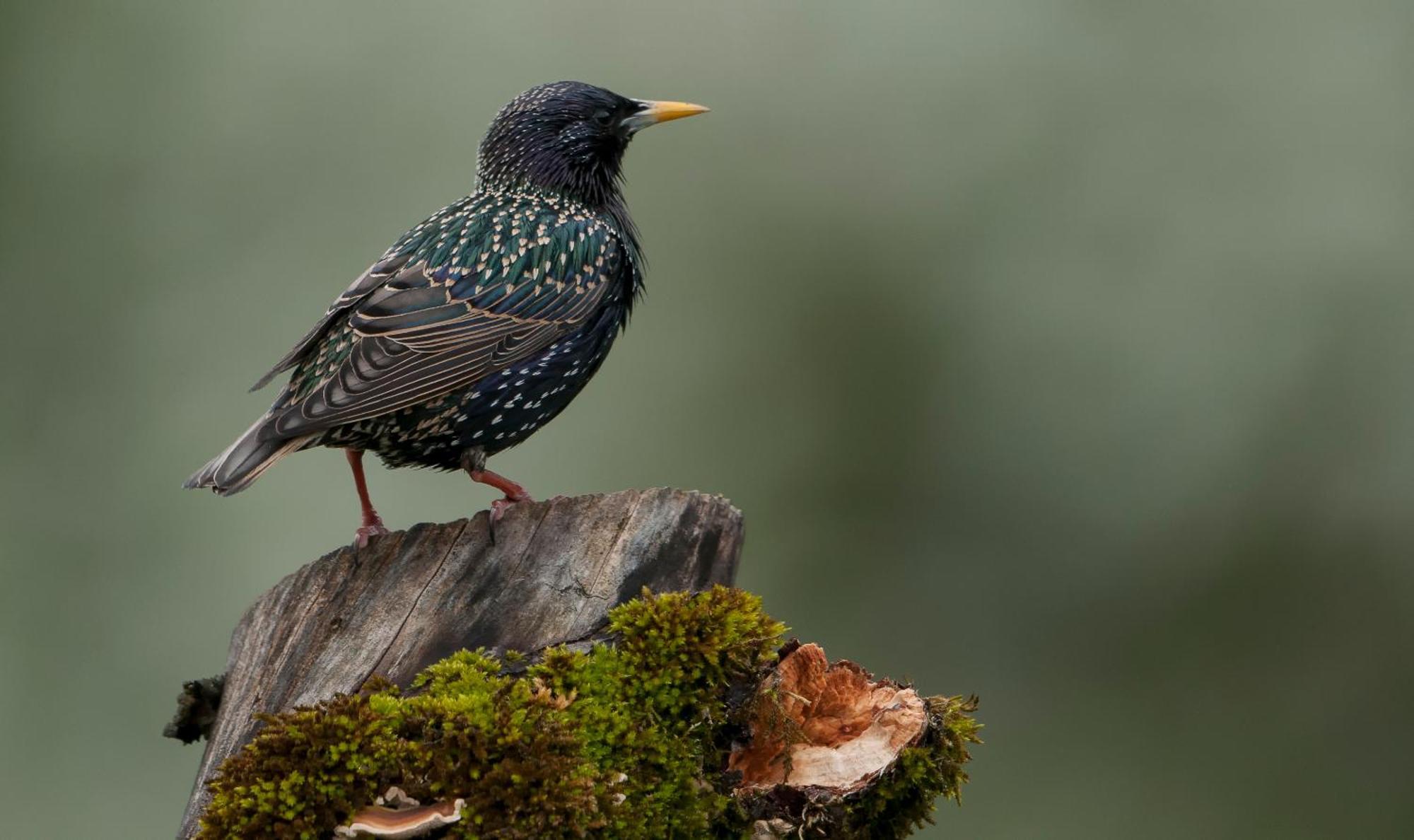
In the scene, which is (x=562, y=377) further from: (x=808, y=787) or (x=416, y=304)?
(x=808, y=787)

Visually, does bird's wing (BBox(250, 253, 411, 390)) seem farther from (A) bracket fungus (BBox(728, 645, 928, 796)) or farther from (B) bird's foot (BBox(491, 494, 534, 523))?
(A) bracket fungus (BBox(728, 645, 928, 796))

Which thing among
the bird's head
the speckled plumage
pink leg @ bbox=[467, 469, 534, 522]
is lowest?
pink leg @ bbox=[467, 469, 534, 522]

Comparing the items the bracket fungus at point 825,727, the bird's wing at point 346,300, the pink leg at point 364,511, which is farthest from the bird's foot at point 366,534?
the bracket fungus at point 825,727

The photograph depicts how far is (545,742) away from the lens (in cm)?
323

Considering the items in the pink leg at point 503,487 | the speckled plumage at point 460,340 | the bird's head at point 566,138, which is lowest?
the pink leg at point 503,487

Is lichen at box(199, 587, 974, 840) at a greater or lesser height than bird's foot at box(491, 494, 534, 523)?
lesser

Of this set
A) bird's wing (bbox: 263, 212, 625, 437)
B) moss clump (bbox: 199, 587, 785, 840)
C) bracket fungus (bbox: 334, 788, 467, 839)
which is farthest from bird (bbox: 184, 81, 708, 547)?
bracket fungus (bbox: 334, 788, 467, 839)

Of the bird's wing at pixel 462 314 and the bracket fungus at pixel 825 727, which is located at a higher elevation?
the bird's wing at pixel 462 314

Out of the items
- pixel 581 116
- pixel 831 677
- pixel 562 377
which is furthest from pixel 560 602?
pixel 581 116

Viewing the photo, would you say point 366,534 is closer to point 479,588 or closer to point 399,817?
point 479,588

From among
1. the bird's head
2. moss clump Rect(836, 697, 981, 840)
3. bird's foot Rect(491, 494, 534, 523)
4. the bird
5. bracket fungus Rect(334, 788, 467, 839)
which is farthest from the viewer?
the bird's head

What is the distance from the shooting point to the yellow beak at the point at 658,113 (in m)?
5.76

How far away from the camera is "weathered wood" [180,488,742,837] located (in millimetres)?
4000

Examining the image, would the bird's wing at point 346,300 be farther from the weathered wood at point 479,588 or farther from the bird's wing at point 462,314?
the weathered wood at point 479,588
